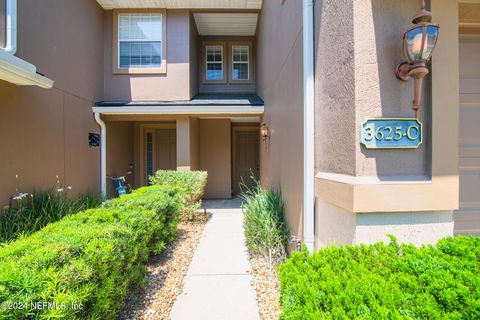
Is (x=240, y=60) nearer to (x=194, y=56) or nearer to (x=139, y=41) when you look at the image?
(x=194, y=56)

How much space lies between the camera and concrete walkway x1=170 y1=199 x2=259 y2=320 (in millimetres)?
2852

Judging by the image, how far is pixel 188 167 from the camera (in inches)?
295

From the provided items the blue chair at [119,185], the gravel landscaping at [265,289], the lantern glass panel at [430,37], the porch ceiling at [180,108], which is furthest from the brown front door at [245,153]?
the lantern glass panel at [430,37]

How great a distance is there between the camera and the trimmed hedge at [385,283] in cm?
117

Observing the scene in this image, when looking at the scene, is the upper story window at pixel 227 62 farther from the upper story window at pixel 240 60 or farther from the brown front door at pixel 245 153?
the brown front door at pixel 245 153

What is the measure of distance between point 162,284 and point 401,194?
319 cm

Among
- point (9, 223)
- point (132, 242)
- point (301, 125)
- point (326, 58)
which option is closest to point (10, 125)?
point (9, 223)

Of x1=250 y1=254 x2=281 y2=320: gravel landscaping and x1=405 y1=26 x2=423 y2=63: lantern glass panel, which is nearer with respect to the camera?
x1=405 y1=26 x2=423 y2=63: lantern glass panel

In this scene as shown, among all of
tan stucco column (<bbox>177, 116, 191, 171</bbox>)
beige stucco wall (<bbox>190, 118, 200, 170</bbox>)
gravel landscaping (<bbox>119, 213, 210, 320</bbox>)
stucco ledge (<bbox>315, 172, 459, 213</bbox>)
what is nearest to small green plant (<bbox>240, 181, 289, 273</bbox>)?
gravel landscaping (<bbox>119, 213, 210, 320</bbox>)

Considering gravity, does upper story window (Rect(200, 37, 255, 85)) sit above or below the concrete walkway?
above

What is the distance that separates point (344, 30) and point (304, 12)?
0.94 meters

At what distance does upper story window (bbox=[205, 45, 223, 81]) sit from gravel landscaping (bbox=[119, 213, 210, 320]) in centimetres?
670

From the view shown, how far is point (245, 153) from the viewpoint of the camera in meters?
10.6

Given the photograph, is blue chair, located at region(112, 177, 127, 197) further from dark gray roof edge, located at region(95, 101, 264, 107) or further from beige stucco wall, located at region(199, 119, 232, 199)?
beige stucco wall, located at region(199, 119, 232, 199)
